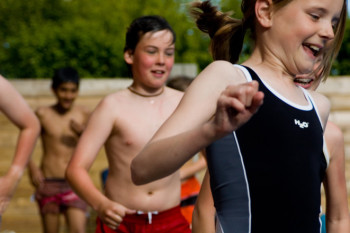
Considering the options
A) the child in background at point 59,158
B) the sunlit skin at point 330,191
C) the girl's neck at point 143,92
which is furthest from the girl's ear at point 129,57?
the child in background at point 59,158

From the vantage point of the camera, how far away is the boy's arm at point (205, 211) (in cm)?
298

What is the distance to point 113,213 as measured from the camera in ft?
11.9

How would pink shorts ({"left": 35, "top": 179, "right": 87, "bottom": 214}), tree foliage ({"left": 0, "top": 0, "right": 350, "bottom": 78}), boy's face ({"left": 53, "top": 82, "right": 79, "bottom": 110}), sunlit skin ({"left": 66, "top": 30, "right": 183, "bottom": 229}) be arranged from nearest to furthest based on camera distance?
sunlit skin ({"left": 66, "top": 30, "right": 183, "bottom": 229}) → pink shorts ({"left": 35, "top": 179, "right": 87, "bottom": 214}) → boy's face ({"left": 53, "top": 82, "right": 79, "bottom": 110}) → tree foliage ({"left": 0, "top": 0, "right": 350, "bottom": 78})

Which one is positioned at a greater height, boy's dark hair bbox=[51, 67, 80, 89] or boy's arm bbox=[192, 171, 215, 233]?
boy's dark hair bbox=[51, 67, 80, 89]

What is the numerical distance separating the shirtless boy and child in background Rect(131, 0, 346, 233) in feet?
6.27

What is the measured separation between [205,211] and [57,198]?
5.93m

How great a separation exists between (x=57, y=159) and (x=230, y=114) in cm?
720

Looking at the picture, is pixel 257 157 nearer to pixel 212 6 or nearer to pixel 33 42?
pixel 212 6

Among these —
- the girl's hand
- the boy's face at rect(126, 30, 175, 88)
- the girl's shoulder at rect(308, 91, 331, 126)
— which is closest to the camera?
the girl's hand

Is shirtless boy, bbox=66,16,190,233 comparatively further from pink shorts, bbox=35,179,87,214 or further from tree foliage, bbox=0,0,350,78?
pink shorts, bbox=35,179,87,214

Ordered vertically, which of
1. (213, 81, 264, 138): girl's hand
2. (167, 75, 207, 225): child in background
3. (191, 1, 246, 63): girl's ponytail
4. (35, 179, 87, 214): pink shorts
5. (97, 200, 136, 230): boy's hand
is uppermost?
(191, 1, 246, 63): girl's ponytail

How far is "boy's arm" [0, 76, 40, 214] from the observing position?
426 cm

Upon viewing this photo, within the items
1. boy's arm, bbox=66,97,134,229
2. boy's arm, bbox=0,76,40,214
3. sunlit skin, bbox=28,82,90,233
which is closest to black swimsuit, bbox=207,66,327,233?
boy's arm, bbox=66,97,134,229

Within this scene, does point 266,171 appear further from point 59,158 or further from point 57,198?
point 59,158
